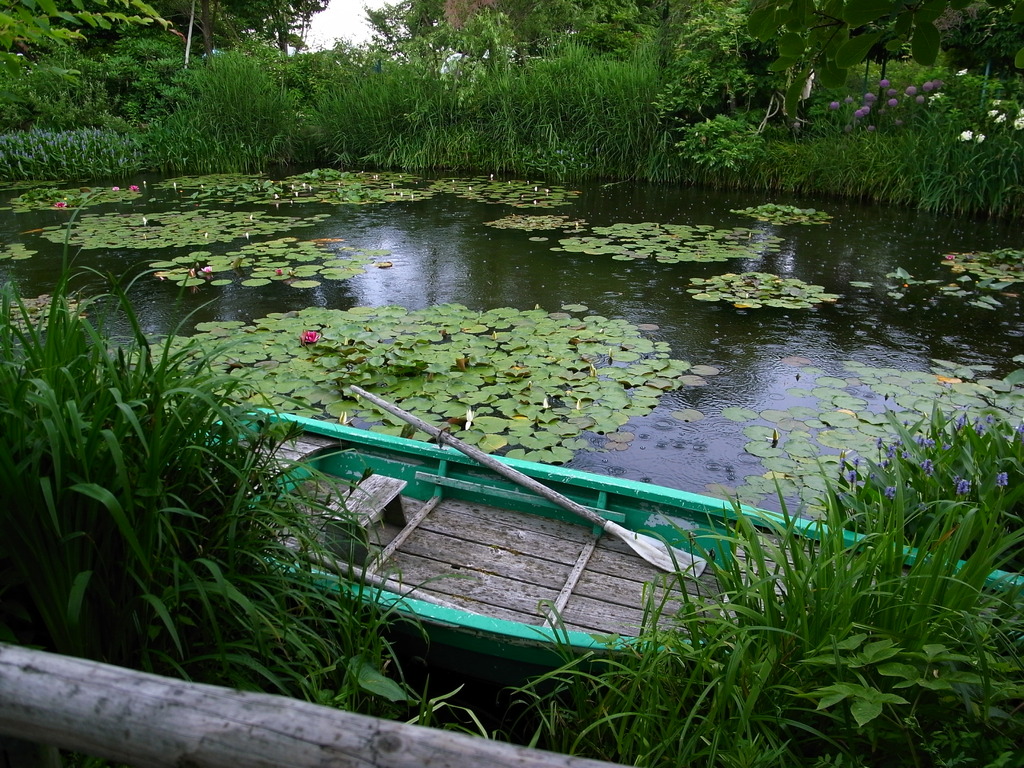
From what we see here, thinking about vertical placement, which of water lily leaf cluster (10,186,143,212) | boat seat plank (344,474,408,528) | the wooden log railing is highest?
the wooden log railing

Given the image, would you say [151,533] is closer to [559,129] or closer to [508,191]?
[508,191]

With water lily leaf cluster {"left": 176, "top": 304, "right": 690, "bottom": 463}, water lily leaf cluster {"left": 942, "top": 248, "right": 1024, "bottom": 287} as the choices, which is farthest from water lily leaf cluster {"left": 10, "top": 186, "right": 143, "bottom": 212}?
water lily leaf cluster {"left": 942, "top": 248, "right": 1024, "bottom": 287}

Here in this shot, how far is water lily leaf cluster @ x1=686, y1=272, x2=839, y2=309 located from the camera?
5.34 metres

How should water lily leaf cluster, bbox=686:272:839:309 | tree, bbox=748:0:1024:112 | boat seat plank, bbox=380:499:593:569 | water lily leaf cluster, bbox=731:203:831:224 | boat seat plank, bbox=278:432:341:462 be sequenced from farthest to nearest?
water lily leaf cluster, bbox=731:203:831:224 < water lily leaf cluster, bbox=686:272:839:309 < boat seat plank, bbox=278:432:341:462 < boat seat plank, bbox=380:499:593:569 < tree, bbox=748:0:1024:112

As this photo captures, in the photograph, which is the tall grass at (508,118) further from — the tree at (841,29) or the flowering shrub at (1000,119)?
the tree at (841,29)

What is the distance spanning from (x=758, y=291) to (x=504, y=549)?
12.6 ft

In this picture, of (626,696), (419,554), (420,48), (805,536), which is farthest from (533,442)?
(420,48)

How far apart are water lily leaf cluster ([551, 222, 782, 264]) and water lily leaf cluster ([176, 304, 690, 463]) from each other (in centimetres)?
185

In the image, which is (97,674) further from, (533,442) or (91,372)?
(533,442)

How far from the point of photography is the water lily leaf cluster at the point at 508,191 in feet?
28.8

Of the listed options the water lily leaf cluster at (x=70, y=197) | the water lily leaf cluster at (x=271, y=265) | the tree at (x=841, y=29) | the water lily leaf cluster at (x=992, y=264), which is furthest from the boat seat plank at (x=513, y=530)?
the water lily leaf cluster at (x=70, y=197)

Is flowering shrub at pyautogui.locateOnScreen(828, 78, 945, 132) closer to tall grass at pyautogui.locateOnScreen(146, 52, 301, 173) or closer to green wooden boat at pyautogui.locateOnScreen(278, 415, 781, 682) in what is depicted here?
tall grass at pyautogui.locateOnScreen(146, 52, 301, 173)

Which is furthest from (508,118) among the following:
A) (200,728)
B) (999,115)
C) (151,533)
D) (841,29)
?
(200,728)

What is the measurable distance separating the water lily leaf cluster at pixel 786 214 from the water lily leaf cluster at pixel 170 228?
451 centimetres
